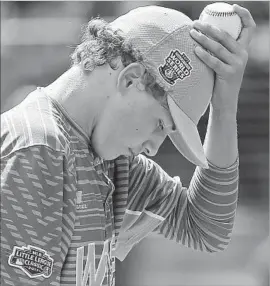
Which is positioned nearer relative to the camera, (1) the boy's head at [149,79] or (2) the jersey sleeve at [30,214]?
(2) the jersey sleeve at [30,214]

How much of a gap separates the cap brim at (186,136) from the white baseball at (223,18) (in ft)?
0.53

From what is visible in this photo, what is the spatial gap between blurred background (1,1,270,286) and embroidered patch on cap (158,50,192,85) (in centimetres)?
163

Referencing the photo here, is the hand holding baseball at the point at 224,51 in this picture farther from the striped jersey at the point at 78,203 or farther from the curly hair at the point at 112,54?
the striped jersey at the point at 78,203

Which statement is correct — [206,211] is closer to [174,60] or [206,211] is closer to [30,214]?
[174,60]

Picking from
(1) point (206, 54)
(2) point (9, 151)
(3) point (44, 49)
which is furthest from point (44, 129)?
(3) point (44, 49)

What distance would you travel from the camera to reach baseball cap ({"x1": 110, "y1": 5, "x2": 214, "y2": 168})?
4.54ft

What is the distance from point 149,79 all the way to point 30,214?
1.04 ft

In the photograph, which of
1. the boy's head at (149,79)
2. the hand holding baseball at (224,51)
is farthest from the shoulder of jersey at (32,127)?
the hand holding baseball at (224,51)

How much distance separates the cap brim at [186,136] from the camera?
1393 millimetres

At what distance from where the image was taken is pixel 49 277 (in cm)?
128

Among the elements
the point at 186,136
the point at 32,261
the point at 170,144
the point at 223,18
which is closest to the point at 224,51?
the point at 223,18

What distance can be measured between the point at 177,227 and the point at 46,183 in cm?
53

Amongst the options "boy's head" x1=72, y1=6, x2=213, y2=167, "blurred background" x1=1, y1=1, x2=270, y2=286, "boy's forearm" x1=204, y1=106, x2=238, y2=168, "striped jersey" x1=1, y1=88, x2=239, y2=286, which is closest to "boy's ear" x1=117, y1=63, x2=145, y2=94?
"boy's head" x1=72, y1=6, x2=213, y2=167

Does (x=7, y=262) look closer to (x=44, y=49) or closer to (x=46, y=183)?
(x=46, y=183)
